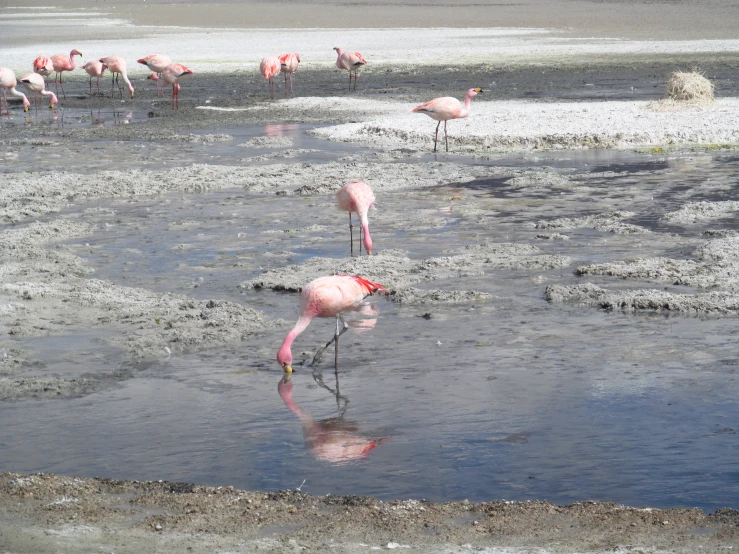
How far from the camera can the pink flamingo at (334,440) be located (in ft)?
19.2

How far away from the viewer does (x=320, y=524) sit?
16.1 feet

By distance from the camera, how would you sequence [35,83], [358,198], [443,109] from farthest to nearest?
[35,83] → [443,109] → [358,198]

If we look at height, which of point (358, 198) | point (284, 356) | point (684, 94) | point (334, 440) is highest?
point (684, 94)

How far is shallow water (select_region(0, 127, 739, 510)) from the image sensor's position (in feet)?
18.2

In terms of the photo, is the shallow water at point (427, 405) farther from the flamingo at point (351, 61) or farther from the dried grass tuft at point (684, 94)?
the flamingo at point (351, 61)

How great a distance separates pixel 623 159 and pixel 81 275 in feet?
29.9

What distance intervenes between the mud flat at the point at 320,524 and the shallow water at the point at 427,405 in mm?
227

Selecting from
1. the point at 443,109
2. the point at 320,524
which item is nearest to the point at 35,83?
the point at 443,109

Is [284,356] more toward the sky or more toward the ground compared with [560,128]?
more toward the ground

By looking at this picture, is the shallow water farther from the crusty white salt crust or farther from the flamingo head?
the crusty white salt crust

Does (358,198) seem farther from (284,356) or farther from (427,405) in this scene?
(427,405)

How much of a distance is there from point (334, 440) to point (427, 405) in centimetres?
73

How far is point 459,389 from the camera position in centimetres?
679

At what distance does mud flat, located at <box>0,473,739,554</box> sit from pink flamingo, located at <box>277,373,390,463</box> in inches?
23.7
